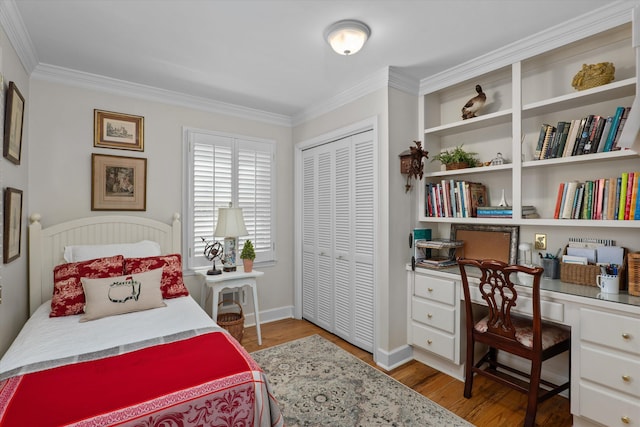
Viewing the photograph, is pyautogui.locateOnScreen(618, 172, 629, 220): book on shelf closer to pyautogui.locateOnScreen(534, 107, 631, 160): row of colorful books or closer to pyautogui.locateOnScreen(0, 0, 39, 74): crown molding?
pyautogui.locateOnScreen(534, 107, 631, 160): row of colorful books

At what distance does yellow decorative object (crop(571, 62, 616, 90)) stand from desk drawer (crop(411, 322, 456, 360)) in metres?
2.01

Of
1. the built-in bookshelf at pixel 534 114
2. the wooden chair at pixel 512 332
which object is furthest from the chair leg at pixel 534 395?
the built-in bookshelf at pixel 534 114

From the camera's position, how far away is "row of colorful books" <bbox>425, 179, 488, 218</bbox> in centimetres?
277

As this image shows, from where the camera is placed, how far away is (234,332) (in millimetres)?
3148

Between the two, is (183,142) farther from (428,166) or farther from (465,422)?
(465,422)

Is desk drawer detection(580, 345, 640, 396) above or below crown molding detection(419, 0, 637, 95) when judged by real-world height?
below

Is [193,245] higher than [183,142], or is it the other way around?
[183,142]

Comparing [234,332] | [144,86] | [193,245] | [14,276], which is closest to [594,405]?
[234,332]

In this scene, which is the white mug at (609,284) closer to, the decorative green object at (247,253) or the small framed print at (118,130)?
the decorative green object at (247,253)

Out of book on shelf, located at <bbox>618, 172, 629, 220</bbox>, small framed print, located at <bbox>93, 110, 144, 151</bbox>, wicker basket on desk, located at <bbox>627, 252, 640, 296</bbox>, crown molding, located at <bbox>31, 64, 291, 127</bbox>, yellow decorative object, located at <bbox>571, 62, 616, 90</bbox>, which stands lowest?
wicker basket on desk, located at <bbox>627, 252, 640, 296</bbox>

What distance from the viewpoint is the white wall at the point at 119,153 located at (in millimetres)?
2760

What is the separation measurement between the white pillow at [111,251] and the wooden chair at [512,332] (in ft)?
8.71

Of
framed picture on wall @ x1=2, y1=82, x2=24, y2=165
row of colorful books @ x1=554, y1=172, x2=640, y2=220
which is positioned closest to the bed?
framed picture on wall @ x1=2, y1=82, x2=24, y2=165

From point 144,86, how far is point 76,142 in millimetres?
798
